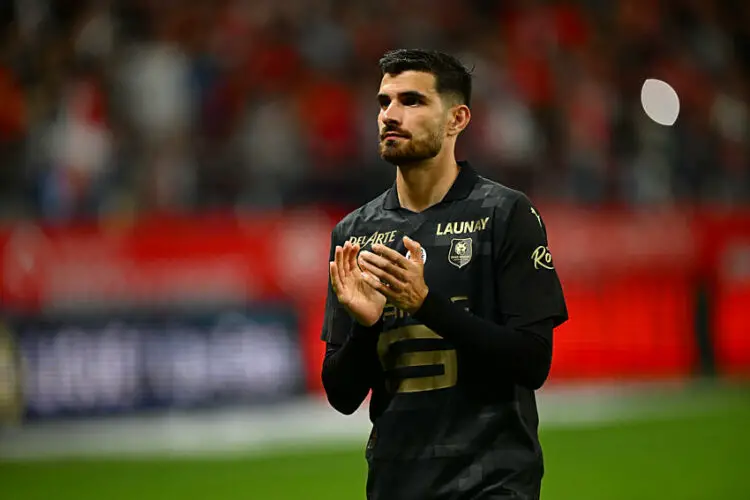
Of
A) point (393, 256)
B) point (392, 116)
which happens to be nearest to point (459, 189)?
point (392, 116)

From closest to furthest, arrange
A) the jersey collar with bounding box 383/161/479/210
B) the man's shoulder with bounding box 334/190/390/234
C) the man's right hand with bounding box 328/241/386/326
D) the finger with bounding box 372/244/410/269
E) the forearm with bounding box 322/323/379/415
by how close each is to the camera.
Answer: the finger with bounding box 372/244/410/269, the man's right hand with bounding box 328/241/386/326, the forearm with bounding box 322/323/379/415, the jersey collar with bounding box 383/161/479/210, the man's shoulder with bounding box 334/190/390/234

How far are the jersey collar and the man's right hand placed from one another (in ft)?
1.41

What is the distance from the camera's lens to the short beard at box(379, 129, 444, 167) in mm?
4148

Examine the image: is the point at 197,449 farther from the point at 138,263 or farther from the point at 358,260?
the point at 358,260

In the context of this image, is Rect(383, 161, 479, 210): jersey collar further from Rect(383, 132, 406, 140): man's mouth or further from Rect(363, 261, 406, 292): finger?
Rect(363, 261, 406, 292): finger

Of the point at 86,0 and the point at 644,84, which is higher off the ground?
the point at 86,0

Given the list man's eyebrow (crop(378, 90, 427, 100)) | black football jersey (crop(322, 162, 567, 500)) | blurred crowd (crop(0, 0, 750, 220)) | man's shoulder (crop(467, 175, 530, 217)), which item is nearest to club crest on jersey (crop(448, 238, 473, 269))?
black football jersey (crop(322, 162, 567, 500))

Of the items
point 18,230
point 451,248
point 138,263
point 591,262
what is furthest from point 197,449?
point 451,248

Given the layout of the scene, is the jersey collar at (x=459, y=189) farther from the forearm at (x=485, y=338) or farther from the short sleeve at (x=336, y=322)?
the forearm at (x=485, y=338)

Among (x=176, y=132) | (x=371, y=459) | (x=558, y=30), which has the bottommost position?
(x=371, y=459)

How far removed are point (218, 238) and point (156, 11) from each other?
326 centimetres

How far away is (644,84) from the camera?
1511 cm

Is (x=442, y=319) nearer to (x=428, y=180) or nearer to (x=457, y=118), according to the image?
(x=428, y=180)

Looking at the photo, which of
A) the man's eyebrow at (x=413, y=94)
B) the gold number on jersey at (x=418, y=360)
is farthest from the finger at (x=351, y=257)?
the man's eyebrow at (x=413, y=94)
